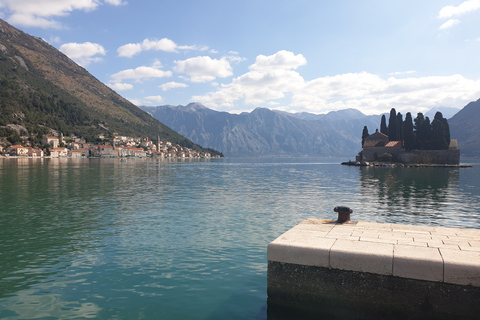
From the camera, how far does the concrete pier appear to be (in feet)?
22.3

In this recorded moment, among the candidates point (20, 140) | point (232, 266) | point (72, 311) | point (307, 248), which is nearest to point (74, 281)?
point (72, 311)

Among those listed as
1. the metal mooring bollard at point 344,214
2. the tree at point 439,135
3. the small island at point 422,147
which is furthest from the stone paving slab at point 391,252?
the tree at point 439,135

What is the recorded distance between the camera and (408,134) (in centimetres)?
11294

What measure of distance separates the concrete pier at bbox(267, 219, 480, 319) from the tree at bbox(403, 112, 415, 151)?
11524cm

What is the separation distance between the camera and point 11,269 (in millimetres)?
11547

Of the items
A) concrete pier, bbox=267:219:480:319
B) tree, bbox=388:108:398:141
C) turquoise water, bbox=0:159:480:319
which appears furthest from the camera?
tree, bbox=388:108:398:141

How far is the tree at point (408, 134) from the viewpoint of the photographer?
368 feet

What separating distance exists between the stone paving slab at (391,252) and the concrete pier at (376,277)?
0.6 inches

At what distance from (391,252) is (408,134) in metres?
118

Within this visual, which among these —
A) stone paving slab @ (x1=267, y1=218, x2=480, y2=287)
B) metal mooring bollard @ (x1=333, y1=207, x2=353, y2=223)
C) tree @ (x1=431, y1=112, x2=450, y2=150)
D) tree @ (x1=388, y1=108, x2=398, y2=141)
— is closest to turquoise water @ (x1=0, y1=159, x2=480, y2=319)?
stone paving slab @ (x1=267, y1=218, x2=480, y2=287)

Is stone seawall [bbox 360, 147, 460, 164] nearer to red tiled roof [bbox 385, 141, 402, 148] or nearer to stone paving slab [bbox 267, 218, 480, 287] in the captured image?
red tiled roof [bbox 385, 141, 402, 148]

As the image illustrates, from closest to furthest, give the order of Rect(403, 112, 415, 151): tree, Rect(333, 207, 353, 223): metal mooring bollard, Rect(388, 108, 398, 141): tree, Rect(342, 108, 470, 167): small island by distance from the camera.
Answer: Rect(333, 207, 353, 223): metal mooring bollard, Rect(342, 108, 470, 167): small island, Rect(403, 112, 415, 151): tree, Rect(388, 108, 398, 141): tree

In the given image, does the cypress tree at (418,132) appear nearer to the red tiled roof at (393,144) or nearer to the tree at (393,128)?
the red tiled roof at (393,144)

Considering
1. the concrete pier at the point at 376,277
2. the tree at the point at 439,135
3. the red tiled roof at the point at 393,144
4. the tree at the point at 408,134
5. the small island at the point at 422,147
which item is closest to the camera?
the concrete pier at the point at 376,277
